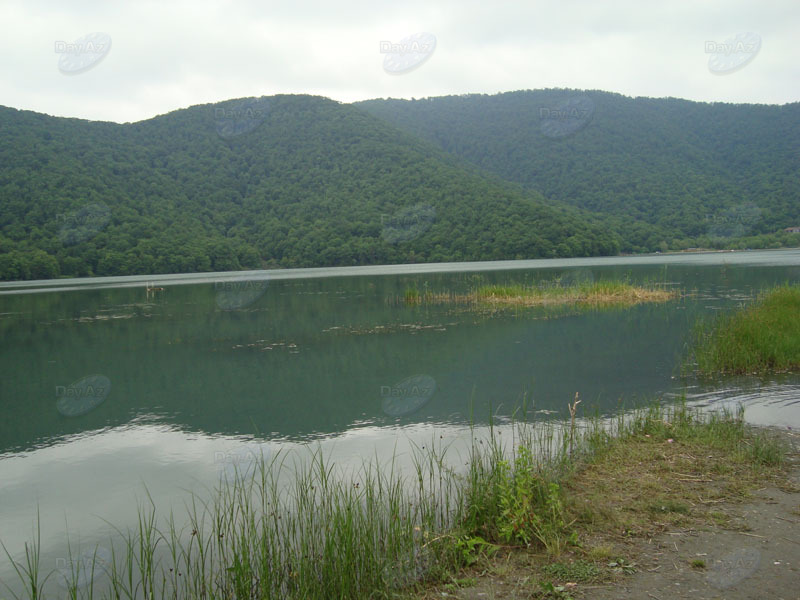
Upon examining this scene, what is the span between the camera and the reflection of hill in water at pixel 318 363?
11539 millimetres

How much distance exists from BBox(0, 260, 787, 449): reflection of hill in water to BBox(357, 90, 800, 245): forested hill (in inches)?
3509

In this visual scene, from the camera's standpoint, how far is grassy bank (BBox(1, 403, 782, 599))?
4.64 metres

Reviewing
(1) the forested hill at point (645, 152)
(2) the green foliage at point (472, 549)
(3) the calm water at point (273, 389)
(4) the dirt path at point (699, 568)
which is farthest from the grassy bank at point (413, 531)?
(1) the forested hill at point (645, 152)

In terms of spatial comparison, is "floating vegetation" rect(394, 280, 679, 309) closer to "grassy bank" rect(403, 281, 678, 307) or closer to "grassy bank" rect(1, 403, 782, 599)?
"grassy bank" rect(403, 281, 678, 307)

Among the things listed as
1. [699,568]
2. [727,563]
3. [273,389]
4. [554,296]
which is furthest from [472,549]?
[554,296]

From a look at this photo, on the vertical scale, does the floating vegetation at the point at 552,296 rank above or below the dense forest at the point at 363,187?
below

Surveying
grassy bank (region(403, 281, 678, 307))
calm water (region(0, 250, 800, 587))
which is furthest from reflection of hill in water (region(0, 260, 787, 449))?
grassy bank (region(403, 281, 678, 307))

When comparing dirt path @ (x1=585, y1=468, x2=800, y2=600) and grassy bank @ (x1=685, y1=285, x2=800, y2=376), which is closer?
dirt path @ (x1=585, y1=468, x2=800, y2=600)

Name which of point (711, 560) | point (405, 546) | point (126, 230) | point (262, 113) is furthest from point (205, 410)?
point (262, 113)

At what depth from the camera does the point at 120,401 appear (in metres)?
13.6

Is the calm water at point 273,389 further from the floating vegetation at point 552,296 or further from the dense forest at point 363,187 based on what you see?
the dense forest at point 363,187

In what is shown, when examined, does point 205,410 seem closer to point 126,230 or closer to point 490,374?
point 490,374

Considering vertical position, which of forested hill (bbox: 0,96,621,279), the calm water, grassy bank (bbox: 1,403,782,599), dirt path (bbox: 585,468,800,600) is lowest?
the calm water

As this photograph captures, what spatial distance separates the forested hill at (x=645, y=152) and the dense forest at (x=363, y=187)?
419 mm
